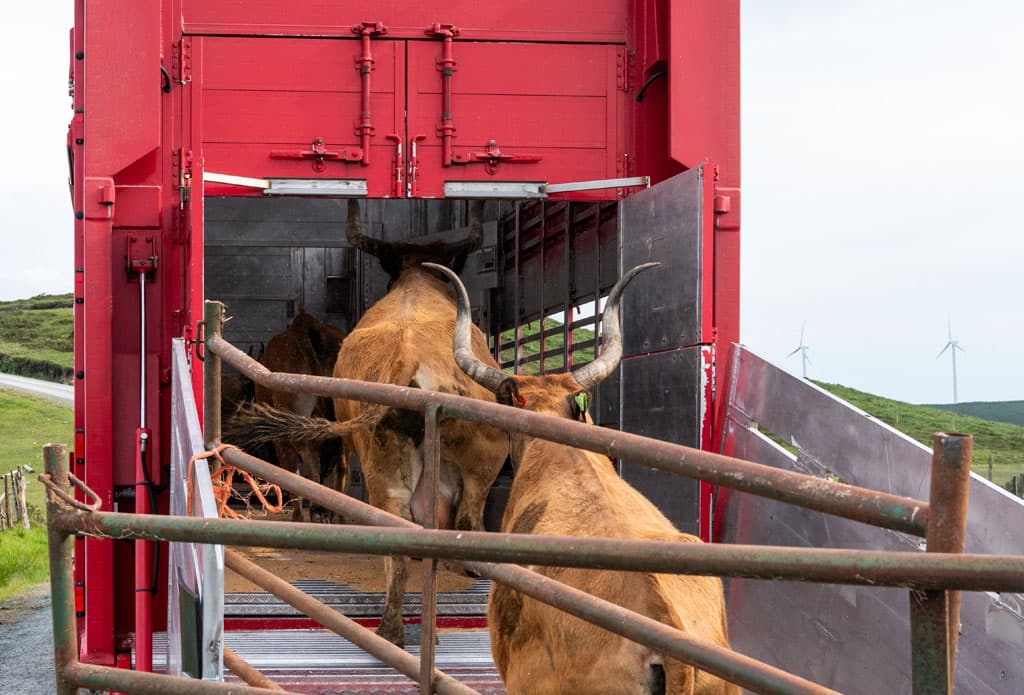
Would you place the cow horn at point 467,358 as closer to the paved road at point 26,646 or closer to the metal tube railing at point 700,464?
the metal tube railing at point 700,464

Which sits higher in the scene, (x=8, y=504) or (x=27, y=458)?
(x=8, y=504)

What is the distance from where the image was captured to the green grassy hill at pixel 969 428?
1812 inches

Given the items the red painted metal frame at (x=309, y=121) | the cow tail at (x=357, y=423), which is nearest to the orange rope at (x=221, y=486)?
the cow tail at (x=357, y=423)

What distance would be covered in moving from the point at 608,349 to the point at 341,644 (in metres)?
2.13

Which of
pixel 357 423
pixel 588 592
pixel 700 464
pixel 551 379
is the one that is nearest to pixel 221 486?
pixel 588 592

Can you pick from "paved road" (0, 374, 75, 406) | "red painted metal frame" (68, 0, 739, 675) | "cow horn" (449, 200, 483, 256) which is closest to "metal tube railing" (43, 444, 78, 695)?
"red painted metal frame" (68, 0, 739, 675)

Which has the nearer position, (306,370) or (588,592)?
(588,592)

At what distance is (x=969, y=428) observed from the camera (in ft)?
177

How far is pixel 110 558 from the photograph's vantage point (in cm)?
676

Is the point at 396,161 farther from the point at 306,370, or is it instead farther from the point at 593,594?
the point at 306,370

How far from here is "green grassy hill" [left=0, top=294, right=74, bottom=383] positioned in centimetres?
7162

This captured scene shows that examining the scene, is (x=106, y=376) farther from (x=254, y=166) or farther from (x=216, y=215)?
(x=216, y=215)

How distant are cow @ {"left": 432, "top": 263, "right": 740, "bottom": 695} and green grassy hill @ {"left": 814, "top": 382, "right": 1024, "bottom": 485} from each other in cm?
3951

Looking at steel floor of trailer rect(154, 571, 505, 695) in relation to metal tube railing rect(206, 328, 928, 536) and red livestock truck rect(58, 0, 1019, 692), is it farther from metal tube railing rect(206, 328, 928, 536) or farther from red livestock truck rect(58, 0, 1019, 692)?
metal tube railing rect(206, 328, 928, 536)
